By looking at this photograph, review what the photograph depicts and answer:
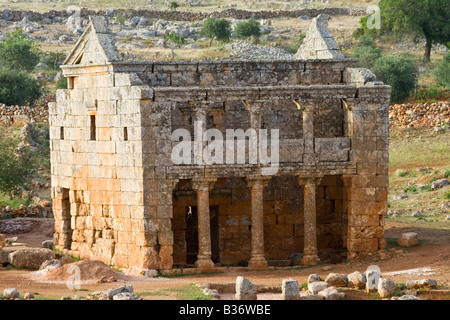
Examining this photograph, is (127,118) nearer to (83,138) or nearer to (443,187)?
(83,138)

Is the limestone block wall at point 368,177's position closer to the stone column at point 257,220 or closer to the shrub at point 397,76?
the stone column at point 257,220

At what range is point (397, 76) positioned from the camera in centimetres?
5028

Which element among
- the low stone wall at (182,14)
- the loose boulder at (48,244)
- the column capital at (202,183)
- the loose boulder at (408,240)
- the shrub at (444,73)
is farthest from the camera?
the low stone wall at (182,14)

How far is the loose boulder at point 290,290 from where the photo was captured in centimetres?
2328

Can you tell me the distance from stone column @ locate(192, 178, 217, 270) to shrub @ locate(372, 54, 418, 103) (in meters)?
23.4

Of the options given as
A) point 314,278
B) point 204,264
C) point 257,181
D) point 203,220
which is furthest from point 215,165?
point 314,278

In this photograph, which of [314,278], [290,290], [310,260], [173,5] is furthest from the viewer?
[173,5]

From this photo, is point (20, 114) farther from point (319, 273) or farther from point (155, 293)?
point (155, 293)

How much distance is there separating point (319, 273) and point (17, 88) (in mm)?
24005

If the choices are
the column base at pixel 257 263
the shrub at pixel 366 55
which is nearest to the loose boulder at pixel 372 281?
the column base at pixel 257 263

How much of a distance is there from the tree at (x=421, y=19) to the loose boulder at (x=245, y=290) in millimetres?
37517

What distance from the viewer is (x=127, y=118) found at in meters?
27.6

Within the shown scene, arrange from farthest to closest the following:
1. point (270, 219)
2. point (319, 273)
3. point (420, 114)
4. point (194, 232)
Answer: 1. point (420, 114)
2. point (270, 219)
3. point (194, 232)
4. point (319, 273)

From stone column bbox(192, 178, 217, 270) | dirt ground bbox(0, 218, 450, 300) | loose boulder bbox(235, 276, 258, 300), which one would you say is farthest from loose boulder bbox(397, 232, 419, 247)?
loose boulder bbox(235, 276, 258, 300)
